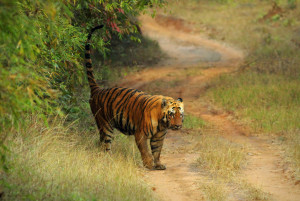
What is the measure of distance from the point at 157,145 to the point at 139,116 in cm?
55

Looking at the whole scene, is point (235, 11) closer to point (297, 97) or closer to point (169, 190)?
point (297, 97)

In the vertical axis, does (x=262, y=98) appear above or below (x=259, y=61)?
below

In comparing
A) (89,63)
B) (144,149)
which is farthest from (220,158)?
(89,63)

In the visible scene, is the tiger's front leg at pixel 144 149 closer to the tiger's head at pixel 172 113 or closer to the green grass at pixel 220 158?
the tiger's head at pixel 172 113

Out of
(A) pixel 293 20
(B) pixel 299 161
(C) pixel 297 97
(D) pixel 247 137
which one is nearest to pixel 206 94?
(C) pixel 297 97

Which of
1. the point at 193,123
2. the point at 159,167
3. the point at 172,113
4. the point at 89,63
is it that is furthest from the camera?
the point at 193,123

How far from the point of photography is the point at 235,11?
93.4ft

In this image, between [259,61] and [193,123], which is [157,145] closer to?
[193,123]

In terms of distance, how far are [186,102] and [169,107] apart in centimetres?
703

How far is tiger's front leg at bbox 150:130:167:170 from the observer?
26.0 feet

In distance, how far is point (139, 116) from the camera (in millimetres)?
7945

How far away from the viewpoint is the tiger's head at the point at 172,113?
24.4 feet

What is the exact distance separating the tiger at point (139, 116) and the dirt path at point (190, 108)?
0.48 meters

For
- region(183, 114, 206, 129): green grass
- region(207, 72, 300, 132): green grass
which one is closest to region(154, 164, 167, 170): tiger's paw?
region(183, 114, 206, 129): green grass
